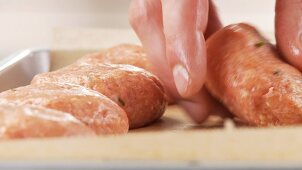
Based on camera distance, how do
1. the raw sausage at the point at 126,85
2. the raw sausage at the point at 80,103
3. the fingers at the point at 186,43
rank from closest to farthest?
the raw sausage at the point at 80,103, the fingers at the point at 186,43, the raw sausage at the point at 126,85

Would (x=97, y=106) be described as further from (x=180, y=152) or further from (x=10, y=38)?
(x=10, y=38)

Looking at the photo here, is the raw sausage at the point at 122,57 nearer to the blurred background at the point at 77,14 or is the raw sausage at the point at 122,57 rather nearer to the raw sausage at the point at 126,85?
the raw sausage at the point at 126,85

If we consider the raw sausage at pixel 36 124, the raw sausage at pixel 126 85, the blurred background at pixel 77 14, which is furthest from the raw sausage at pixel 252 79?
the blurred background at pixel 77 14

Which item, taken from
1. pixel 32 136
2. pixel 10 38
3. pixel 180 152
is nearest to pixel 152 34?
pixel 32 136

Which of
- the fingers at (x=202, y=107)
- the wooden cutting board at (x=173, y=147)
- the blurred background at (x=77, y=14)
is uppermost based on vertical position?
the wooden cutting board at (x=173, y=147)

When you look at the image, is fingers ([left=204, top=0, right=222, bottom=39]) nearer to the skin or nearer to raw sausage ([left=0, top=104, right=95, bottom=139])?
the skin

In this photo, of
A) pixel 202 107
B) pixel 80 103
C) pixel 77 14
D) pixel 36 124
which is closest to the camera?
pixel 36 124

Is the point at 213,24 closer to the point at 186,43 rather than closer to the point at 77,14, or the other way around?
the point at 186,43

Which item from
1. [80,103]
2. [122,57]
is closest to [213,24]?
[122,57]
